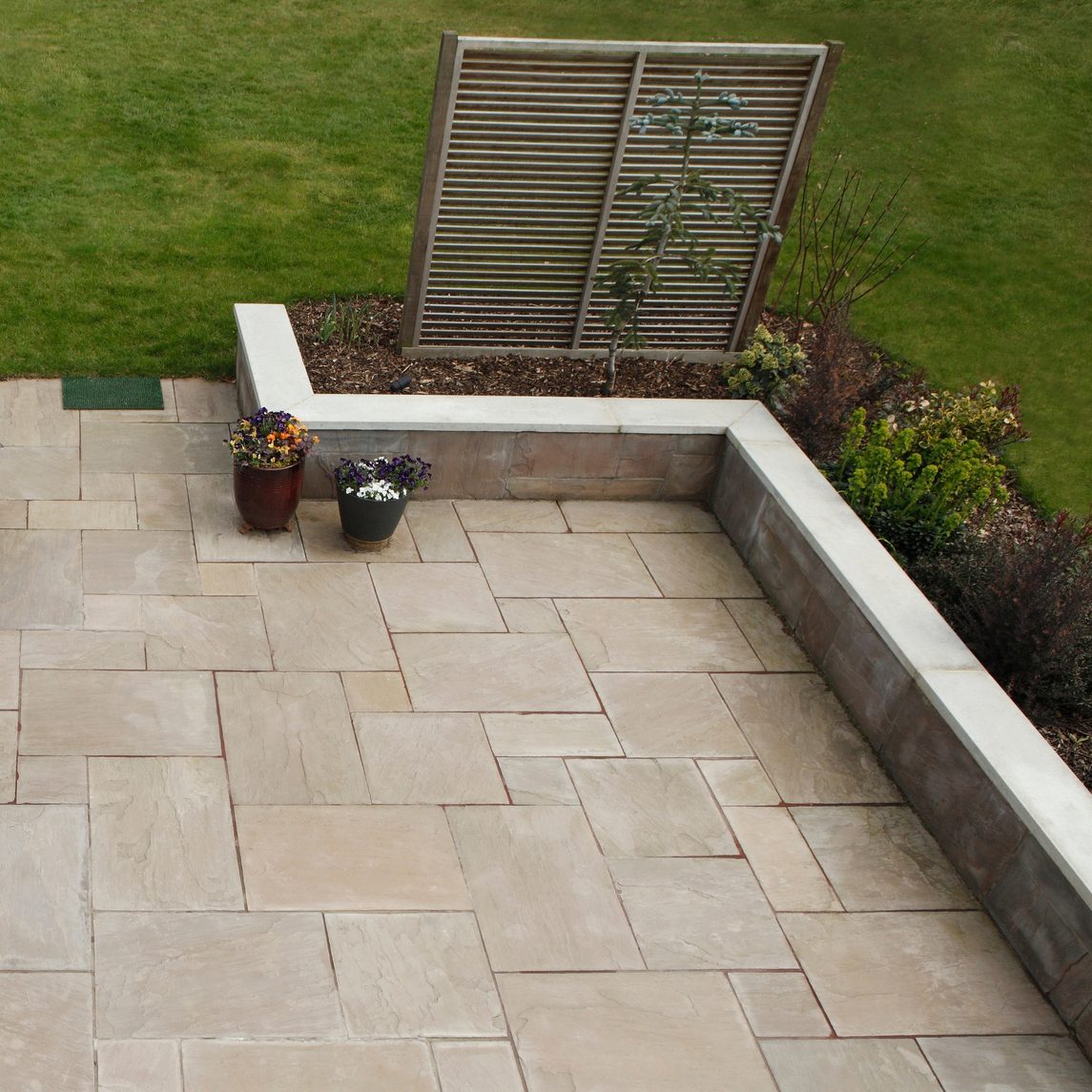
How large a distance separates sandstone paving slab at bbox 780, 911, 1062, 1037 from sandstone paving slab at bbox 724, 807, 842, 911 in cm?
7

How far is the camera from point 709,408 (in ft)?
20.3

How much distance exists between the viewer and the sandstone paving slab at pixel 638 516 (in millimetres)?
5977

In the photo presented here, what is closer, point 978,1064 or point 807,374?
point 978,1064

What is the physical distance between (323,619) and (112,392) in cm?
225

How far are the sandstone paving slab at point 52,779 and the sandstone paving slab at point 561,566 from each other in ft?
6.13

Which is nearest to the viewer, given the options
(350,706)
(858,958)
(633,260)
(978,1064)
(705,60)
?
(978,1064)

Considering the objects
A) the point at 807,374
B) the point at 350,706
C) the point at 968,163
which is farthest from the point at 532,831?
the point at 968,163

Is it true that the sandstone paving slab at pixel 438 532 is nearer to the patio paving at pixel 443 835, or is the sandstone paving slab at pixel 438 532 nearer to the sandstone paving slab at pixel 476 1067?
the patio paving at pixel 443 835

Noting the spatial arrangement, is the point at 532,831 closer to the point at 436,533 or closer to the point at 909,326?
the point at 436,533

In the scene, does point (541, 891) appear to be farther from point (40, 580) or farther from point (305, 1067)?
point (40, 580)

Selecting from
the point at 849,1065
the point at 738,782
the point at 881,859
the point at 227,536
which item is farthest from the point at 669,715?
the point at 227,536

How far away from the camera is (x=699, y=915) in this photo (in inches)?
158

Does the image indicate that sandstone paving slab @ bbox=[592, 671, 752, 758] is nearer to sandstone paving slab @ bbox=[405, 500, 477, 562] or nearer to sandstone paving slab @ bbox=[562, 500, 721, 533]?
sandstone paving slab @ bbox=[405, 500, 477, 562]

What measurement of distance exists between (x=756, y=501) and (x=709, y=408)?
2.20ft
